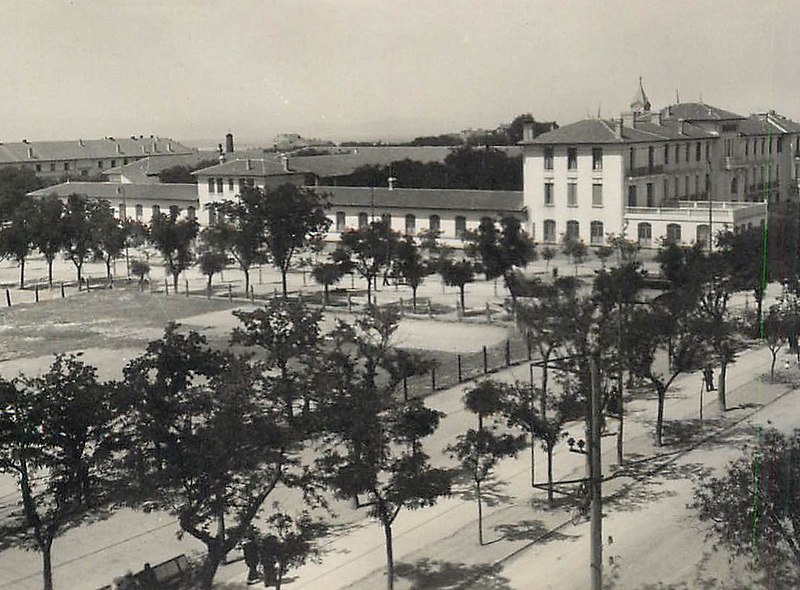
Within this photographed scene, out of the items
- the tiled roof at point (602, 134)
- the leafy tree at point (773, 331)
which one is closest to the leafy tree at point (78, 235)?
the tiled roof at point (602, 134)

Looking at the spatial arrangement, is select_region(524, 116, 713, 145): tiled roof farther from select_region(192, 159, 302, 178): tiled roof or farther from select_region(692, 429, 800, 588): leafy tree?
select_region(692, 429, 800, 588): leafy tree

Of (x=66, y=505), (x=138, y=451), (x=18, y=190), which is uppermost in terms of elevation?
(x=18, y=190)

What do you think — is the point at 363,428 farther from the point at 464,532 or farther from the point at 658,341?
the point at 658,341

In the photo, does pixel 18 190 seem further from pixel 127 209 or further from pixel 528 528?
pixel 528 528

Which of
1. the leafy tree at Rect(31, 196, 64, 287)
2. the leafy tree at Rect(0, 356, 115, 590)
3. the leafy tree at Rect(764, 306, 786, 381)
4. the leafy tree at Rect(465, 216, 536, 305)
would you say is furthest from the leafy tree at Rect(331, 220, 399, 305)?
the leafy tree at Rect(0, 356, 115, 590)

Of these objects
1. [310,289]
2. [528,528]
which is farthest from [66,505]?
[310,289]

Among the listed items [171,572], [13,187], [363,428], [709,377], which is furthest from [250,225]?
[13,187]
